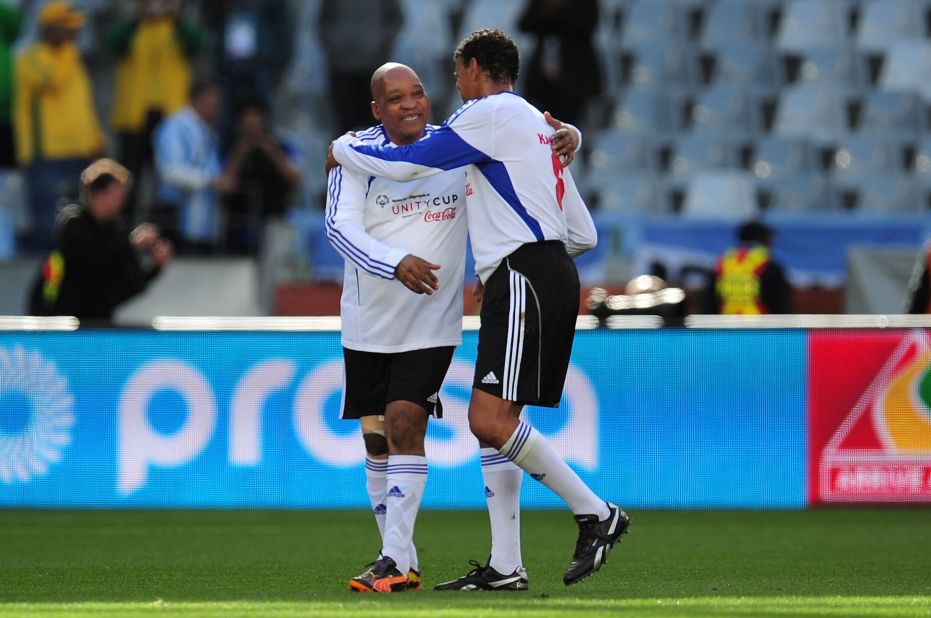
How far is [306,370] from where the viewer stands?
34.3 ft

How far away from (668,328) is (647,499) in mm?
1053

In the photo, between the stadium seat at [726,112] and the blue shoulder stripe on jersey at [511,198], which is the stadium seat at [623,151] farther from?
the blue shoulder stripe on jersey at [511,198]

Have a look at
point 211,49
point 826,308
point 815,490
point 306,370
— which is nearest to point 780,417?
point 815,490

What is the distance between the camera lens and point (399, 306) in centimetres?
650

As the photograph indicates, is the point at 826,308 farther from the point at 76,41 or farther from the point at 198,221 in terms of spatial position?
the point at 76,41

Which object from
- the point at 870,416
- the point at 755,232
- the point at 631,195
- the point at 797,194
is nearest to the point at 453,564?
the point at 870,416

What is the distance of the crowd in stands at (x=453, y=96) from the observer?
1471cm

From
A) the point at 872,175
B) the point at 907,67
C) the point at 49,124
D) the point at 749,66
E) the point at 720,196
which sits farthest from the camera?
the point at 749,66

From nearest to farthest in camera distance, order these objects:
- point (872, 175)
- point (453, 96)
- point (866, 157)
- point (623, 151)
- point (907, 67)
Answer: point (872, 175) < point (866, 157) < point (623, 151) < point (453, 96) < point (907, 67)

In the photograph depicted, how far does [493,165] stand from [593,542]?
1437 mm

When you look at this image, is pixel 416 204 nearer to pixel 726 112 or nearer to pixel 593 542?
pixel 593 542

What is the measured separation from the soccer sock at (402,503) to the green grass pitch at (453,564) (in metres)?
0.26

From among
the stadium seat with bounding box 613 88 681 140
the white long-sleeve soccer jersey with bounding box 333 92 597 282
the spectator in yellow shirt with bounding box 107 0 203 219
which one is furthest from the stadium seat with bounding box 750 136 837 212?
the white long-sleeve soccer jersey with bounding box 333 92 597 282

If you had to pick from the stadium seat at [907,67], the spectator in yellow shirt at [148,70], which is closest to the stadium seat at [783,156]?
the stadium seat at [907,67]
